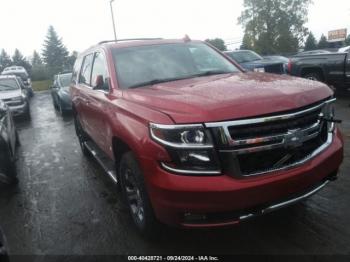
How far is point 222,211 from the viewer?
117 inches

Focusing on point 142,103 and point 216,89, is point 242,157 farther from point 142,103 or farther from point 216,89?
point 142,103

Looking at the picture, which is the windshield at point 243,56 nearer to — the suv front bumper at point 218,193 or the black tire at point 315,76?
the black tire at point 315,76

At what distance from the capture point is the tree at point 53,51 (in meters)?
82.8

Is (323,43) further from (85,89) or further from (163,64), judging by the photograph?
(163,64)

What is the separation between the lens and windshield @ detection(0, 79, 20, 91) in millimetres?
14516

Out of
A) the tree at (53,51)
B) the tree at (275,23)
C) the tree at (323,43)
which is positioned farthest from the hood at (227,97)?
the tree at (53,51)

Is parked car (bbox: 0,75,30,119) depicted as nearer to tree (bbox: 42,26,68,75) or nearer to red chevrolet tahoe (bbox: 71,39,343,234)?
red chevrolet tahoe (bbox: 71,39,343,234)

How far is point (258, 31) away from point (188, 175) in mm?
59768

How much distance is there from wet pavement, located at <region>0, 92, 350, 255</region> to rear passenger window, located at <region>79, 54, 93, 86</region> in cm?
150

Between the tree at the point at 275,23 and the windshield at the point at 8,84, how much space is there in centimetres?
4749

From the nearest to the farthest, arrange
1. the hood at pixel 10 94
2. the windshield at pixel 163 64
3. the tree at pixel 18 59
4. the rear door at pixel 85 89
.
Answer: the windshield at pixel 163 64
the rear door at pixel 85 89
the hood at pixel 10 94
the tree at pixel 18 59

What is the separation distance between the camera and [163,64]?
15.1 feet

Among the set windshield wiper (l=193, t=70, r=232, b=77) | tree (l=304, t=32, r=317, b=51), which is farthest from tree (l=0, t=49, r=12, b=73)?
windshield wiper (l=193, t=70, r=232, b=77)

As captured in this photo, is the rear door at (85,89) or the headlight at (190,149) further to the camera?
the rear door at (85,89)
